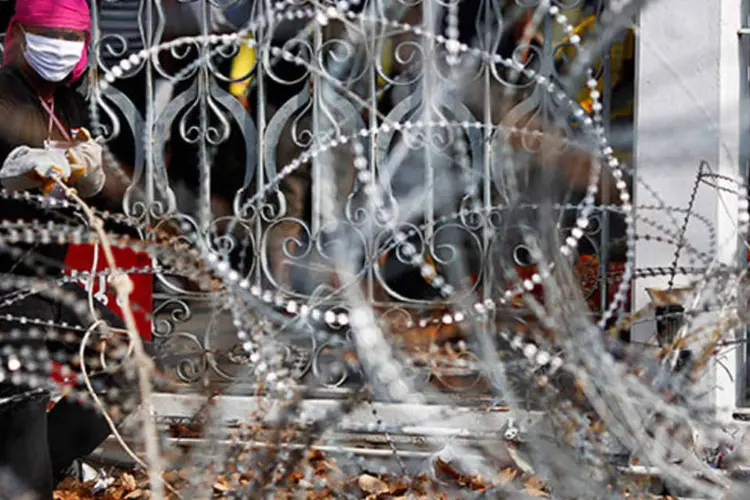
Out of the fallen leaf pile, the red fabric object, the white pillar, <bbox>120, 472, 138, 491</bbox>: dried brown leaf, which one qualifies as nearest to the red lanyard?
the red fabric object

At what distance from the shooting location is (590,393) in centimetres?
161

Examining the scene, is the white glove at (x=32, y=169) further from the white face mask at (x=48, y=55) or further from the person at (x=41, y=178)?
the white face mask at (x=48, y=55)

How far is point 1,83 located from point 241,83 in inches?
47.5

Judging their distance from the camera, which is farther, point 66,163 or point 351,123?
point 351,123

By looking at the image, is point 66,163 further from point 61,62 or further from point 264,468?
point 264,468

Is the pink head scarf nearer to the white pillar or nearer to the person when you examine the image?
the person

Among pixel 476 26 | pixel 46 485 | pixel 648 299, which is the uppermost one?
pixel 476 26

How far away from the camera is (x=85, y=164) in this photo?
3268 millimetres

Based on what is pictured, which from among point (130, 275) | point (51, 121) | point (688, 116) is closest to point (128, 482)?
point (130, 275)

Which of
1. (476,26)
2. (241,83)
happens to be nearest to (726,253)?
(476,26)

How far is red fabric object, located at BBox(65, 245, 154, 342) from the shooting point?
3.93m

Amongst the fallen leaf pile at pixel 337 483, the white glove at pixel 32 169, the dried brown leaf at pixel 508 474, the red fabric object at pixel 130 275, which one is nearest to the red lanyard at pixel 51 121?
the white glove at pixel 32 169

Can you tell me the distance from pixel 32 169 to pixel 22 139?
30 cm

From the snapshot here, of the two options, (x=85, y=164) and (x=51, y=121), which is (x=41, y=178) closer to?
(x=85, y=164)
